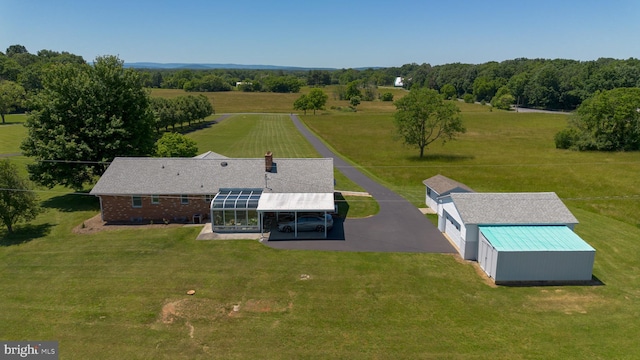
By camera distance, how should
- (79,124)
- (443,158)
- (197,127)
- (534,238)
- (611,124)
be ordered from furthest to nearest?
(197,127) → (611,124) → (443,158) → (79,124) → (534,238)

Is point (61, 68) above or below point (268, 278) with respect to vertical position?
above

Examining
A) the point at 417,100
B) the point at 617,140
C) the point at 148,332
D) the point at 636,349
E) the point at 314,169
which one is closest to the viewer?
the point at 636,349

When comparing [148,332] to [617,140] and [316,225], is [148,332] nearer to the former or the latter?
[316,225]

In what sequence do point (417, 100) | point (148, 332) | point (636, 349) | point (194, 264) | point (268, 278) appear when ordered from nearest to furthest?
point (636, 349), point (148, 332), point (268, 278), point (194, 264), point (417, 100)

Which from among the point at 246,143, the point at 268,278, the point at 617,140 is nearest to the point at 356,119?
the point at 246,143

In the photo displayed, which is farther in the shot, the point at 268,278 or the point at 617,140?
the point at 617,140

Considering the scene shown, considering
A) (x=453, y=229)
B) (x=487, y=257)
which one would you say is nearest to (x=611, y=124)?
(x=453, y=229)

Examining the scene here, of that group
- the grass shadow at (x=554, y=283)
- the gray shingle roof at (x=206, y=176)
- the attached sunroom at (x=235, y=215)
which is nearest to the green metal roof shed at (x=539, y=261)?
the grass shadow at (x=554, y=283)

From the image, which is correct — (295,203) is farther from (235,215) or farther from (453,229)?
(453,229)
